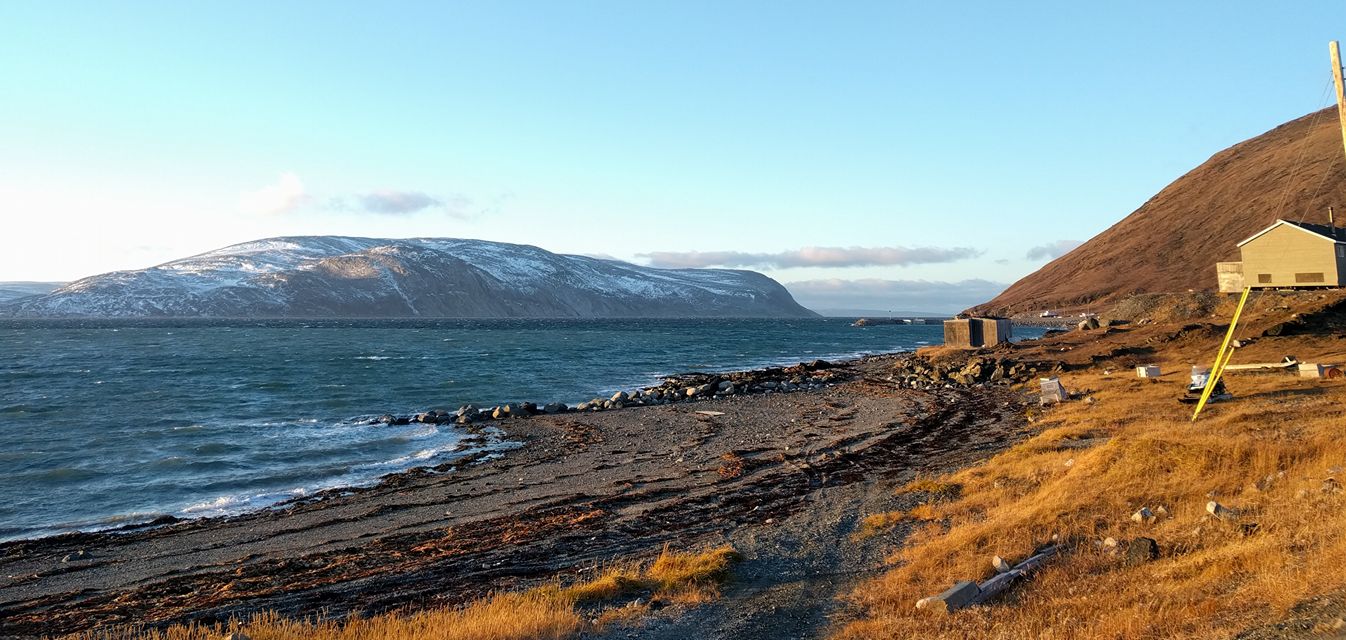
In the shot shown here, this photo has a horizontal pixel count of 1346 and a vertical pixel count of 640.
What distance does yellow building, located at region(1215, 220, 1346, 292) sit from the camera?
40.6 m

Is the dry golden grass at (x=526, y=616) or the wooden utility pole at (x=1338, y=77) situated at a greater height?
the wooden utility pole at (x=1338, y=77)

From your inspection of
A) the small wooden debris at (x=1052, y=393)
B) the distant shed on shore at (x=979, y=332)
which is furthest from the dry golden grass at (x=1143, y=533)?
the distant shed on shore at (x=979, y=332)

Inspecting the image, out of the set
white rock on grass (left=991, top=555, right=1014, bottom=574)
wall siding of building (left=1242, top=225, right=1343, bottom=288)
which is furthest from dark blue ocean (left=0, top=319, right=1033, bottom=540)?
wall siding of building (left=1242, top=225, right=1343, bottom=288)

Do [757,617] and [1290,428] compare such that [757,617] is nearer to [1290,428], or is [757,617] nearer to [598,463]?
[1290,428]

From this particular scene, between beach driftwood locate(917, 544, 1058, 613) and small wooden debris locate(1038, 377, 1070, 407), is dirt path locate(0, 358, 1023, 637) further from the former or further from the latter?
small wooden debris locate(1038, 377, 1070, 407)

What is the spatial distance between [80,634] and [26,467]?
20602 mm

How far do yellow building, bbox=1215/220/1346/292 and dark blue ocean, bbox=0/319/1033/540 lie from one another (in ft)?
120

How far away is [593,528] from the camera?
623 inches

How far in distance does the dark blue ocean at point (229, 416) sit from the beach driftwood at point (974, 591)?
60.0 feet

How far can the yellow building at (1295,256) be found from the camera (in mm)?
40562

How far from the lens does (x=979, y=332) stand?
54688 millimetres

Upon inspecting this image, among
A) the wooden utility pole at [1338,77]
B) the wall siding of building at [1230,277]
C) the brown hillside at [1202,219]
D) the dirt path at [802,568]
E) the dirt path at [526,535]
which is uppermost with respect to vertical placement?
the brown hillside at [1202,219]

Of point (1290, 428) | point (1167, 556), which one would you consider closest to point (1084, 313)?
point (1290, 428)

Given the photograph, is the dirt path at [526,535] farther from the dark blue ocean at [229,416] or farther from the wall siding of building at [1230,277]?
the wall siding of building at [1230,277]
